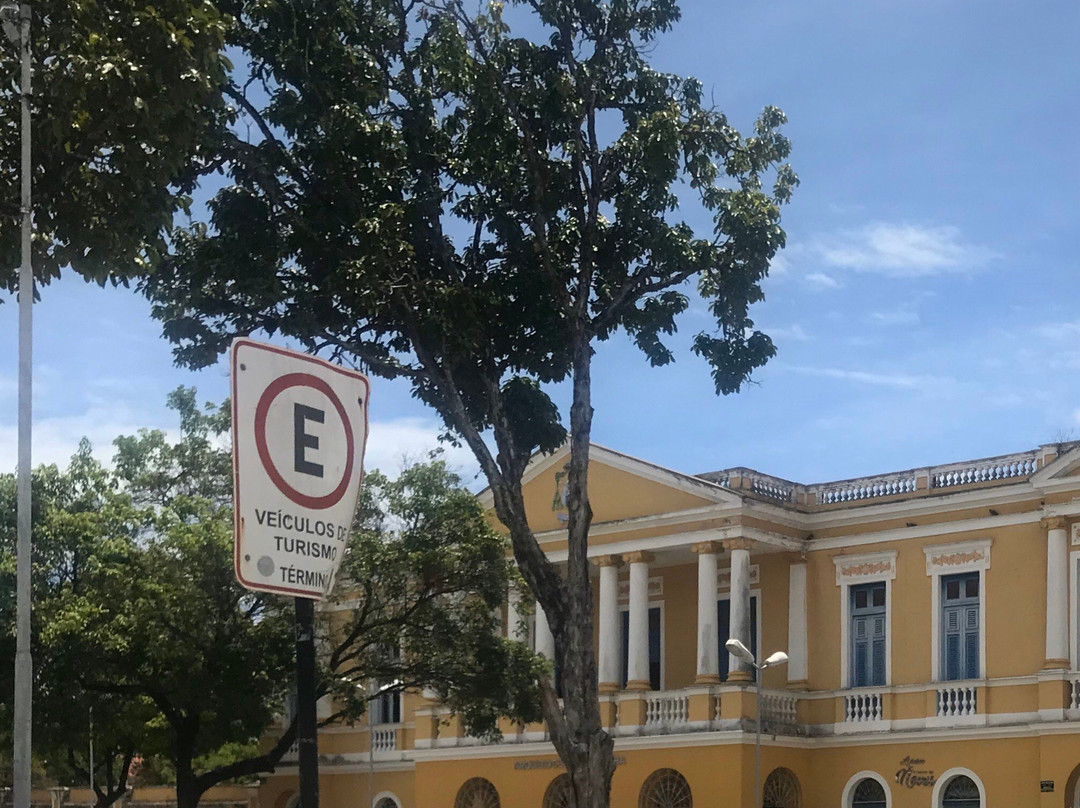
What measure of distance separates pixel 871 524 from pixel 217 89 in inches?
795

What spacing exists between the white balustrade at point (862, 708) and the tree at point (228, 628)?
20.5 feet

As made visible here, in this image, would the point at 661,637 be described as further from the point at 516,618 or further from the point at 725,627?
the point at 516,618

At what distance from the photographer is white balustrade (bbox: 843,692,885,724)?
94.5ft

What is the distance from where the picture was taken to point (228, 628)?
25.1 metres

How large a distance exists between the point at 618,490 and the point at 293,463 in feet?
89.6

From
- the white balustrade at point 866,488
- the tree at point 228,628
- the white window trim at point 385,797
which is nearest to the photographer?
the tree at point 228,628

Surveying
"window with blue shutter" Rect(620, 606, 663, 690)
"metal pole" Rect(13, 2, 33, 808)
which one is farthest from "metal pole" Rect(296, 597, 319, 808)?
"window with blue shutter" Rect(620, 606, 663, 690)

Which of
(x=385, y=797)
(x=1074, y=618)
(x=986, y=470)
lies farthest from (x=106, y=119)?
(x=385, y=797)

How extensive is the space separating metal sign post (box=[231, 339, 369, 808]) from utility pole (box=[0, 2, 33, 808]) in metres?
7.06

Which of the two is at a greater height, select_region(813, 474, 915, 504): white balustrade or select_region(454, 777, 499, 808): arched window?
select_region(813, 474, 915, 504): white balustrade

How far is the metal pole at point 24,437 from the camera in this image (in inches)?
417

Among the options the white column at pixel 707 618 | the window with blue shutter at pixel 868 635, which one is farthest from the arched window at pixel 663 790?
the window with blue shutter at pixel 868 635

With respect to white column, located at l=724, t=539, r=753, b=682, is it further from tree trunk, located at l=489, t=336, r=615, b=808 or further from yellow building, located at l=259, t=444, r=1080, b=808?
tree trunk, located at l=489, t=336, r=615, b=808

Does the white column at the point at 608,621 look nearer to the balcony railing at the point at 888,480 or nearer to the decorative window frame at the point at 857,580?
the balcony railing at the point at 888,480
